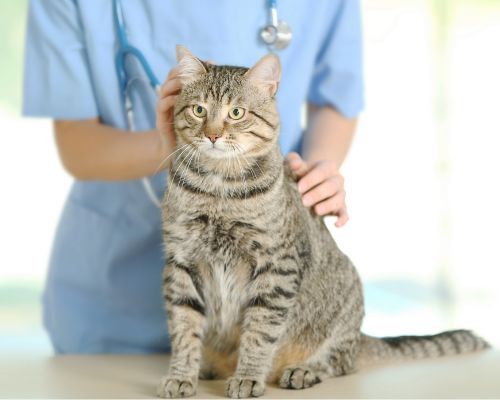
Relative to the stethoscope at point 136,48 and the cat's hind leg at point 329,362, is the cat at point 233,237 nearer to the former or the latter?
the cat's hind leg at point 329,362

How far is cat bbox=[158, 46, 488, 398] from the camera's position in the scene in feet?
4.45

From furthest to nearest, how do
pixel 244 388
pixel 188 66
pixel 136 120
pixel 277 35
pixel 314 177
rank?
pixel 136 120 → pixel 277 35 → pixel 314 177 → pixel 188 66 → pixel 244 388

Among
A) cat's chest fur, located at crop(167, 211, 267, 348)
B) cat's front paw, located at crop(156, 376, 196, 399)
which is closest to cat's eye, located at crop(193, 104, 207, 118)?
cat's chest fur, located at crop(167, 211, 267, 348)

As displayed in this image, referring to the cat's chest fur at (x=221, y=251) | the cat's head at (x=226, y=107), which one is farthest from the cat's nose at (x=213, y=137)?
the cat's chest fur at (x=221, y=251)

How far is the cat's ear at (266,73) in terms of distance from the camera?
1.37 m

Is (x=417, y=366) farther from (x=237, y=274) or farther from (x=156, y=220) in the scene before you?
(x=156, y=220)

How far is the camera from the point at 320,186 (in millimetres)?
1511

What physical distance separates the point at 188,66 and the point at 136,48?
0.28 metres

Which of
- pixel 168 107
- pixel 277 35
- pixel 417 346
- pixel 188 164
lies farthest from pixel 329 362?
pixel 277 35

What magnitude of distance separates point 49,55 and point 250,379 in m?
0.80

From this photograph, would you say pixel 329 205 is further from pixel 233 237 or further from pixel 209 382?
pixel 209 382

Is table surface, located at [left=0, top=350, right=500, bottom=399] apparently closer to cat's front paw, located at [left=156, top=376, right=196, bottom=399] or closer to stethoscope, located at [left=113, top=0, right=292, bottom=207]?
cat's front paw, located at [left=156, top=376, right=196, bottom=399]

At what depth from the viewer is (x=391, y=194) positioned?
3.61 m

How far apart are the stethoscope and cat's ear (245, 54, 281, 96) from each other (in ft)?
0.85
